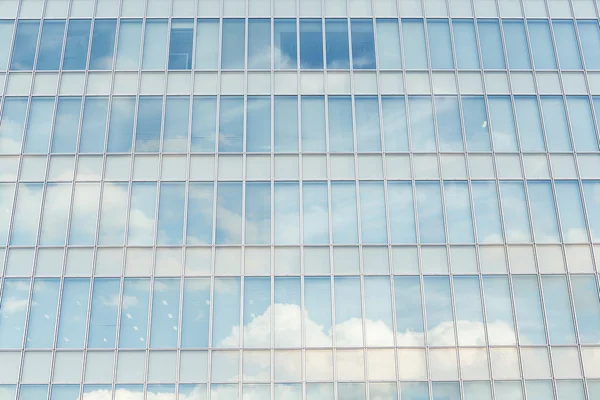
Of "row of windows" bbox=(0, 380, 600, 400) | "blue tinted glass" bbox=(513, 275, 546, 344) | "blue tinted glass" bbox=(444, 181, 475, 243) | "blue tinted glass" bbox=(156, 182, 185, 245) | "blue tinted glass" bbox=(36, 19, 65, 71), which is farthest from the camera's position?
"blue tinted glass" bbox=(36, 19, 65, 71)

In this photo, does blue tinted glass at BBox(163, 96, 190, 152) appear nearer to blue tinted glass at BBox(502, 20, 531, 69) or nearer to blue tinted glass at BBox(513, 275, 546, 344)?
blue tinted glass at BBox(502, 20, 531, 69)

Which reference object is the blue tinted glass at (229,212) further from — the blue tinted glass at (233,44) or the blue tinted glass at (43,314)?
the blue tinted glass at (43,314)

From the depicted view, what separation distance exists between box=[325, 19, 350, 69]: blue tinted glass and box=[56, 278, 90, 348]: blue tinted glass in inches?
539

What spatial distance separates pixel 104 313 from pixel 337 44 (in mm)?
14834

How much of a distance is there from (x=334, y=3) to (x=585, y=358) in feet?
58.6

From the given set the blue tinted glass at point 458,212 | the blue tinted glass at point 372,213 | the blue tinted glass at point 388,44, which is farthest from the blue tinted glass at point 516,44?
the blue tinted glass at point 372,213

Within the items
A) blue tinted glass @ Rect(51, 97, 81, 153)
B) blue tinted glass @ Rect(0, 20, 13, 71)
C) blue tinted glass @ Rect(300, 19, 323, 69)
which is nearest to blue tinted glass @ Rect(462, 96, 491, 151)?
blue tinted glass @ Rect(300, 19, 323, 69)

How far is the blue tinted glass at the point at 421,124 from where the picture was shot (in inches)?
1018

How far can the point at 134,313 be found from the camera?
76.8 feet

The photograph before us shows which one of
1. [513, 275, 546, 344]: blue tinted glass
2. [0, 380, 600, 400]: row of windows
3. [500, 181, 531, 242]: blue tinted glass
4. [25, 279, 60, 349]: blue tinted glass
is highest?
[500, 181, 531, 242]: blue tinted glass

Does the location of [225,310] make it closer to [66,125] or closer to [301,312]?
[301,312]

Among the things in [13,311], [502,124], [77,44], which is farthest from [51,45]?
[502,124]

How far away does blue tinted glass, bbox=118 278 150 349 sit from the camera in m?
23.0

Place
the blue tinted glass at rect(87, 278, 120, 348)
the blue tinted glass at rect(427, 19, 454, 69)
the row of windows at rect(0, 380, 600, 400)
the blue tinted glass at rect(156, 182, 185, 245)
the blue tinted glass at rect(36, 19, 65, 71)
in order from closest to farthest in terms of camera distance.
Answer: the row of windows at rect(0, 380, 600, 400) → the blue tinted glass at rect(87, 278, 120, 348) → the blue tinted glass at rect(156, 182, 185, 245) → the blue tinted glass at rect(36, 19, 65, 71) → the blue tinted glass at rect(427, 19, 454, 69)
